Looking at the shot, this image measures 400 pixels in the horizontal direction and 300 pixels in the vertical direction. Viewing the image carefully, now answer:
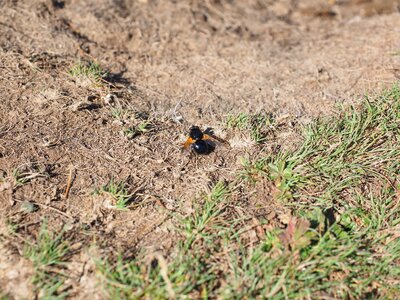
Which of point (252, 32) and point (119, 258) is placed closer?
point (119, 258)

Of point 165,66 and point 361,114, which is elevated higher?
point 361,114

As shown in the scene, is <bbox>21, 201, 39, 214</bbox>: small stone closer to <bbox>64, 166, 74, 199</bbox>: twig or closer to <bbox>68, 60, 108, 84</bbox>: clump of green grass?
<bbox>64, 166, 74, 199</bbox>: twig

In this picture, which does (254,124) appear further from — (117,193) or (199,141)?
(117,193)

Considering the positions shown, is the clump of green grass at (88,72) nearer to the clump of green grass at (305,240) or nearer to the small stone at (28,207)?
the small stone at (28,207)

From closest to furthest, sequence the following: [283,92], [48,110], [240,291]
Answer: [240,291] → [48,110] → [283,92]

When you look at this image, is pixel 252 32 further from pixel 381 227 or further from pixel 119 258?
pixel 119 258

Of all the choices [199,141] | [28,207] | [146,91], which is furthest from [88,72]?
[28,207]

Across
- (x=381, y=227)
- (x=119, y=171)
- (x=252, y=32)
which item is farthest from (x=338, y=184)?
(x=252, y=32)

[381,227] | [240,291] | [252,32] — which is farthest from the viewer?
[252,32]
